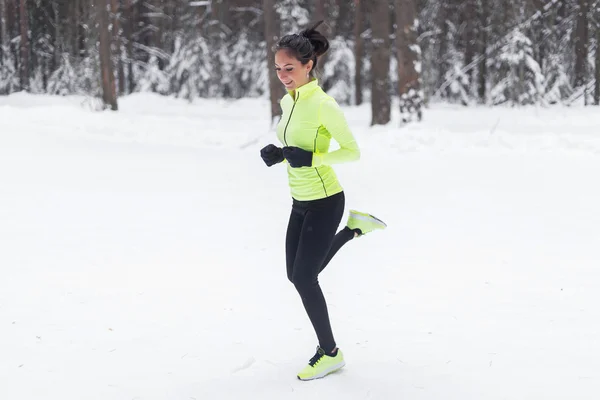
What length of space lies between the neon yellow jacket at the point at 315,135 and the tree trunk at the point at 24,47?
27100 mm

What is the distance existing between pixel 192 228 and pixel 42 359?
3.82 m

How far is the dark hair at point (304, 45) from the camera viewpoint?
3436 millimetres

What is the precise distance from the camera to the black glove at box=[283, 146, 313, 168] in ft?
11.1

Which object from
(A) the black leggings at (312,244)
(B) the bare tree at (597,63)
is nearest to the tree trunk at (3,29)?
(B) the bare tree at (597,63)

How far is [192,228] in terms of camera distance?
7.86 meters

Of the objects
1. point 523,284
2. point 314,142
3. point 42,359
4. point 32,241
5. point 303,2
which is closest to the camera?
point 314,142

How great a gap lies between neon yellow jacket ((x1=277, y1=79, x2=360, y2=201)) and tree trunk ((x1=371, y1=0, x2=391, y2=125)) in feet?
41.0

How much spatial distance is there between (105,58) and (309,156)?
19.2 m

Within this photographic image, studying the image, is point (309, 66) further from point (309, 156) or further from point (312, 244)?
point (312, 244)

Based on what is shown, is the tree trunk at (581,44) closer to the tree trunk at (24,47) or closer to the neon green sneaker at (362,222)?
the neon green sneaker at (362,222)

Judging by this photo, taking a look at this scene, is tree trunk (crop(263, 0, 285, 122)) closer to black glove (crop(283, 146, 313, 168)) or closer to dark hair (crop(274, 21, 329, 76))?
dark hair (crop(274, 21, 329, 76))

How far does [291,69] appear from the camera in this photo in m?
3.47

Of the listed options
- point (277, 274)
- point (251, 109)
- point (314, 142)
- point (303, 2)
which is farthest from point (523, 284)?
point (303, 2)

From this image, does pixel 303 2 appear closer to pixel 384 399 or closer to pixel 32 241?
pixel 32 241
